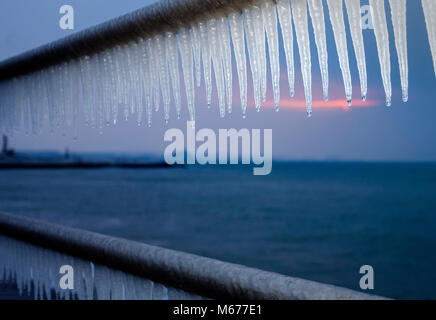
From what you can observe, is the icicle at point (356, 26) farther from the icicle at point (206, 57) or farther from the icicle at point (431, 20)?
the icicle at point (206, 57)

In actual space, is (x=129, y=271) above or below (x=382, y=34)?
below

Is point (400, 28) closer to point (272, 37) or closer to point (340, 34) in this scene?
Result: point (340, 34)

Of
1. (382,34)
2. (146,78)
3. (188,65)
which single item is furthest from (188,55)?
(382,34)

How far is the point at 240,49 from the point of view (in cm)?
82

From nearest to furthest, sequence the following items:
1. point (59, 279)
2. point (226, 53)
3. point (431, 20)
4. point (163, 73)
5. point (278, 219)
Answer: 1. point (431, 20)
2. point (226, 53)
3. point (163, 73)
4. point (59, 279)
5. point (278, 219)

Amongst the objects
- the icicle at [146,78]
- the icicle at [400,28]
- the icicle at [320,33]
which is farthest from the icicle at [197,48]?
the icicle at [400,28]

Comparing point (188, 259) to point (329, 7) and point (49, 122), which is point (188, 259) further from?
point (49, 122)

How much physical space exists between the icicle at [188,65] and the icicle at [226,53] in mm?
67

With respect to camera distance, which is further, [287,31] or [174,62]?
[174,62]

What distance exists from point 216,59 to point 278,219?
92.7ft

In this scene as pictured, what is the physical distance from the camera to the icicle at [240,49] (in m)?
0.77

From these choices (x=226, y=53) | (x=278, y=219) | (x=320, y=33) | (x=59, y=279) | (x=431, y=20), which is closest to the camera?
(x=431, y=20)

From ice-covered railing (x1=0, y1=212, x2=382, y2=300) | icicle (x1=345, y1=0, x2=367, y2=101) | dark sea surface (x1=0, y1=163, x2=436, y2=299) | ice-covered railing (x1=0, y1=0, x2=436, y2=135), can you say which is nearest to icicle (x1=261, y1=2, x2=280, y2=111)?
ice-covered railing (x1=0, y1=0, x2=436, y2=135)

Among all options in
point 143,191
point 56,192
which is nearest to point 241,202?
point 143,191
